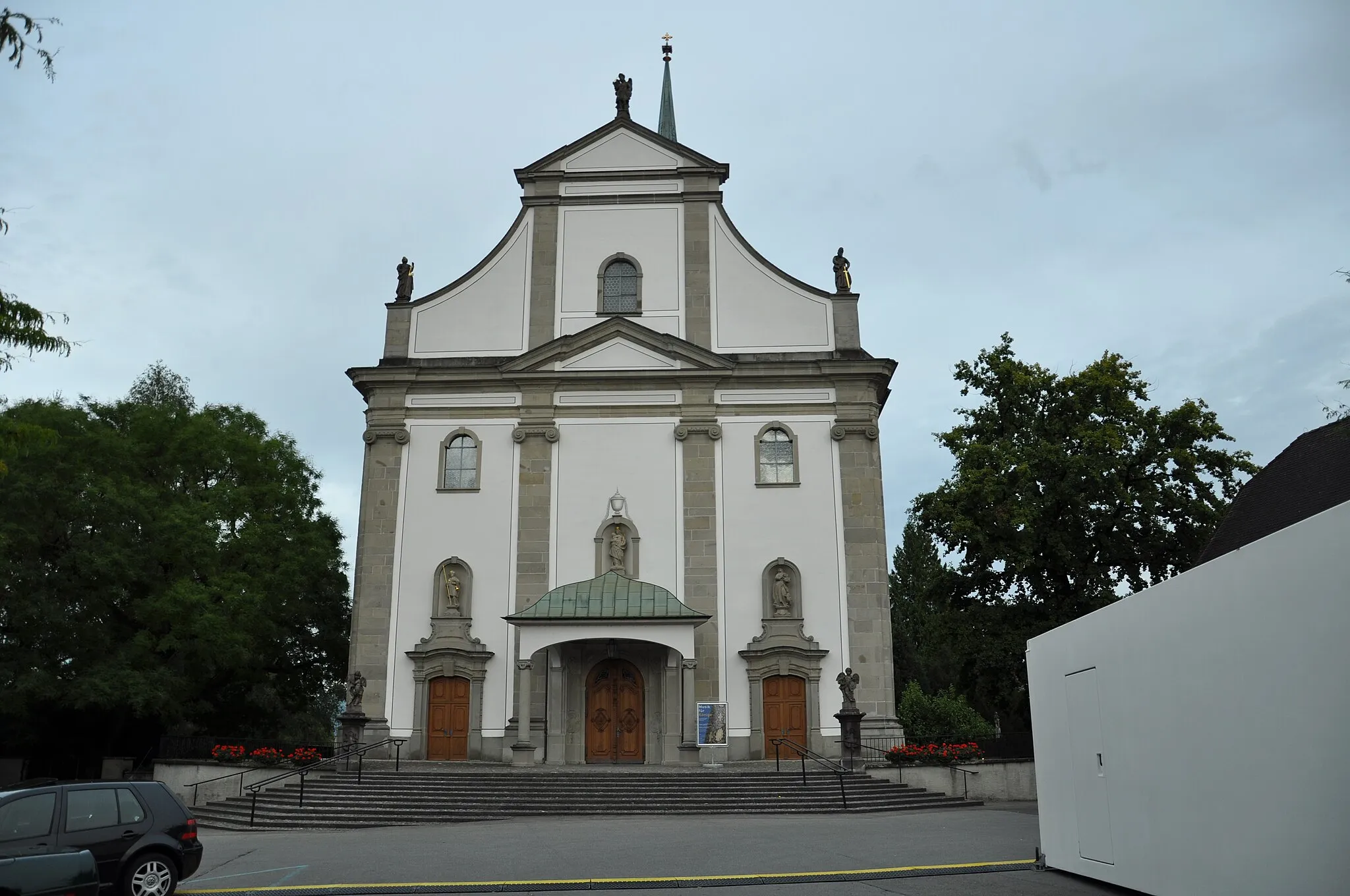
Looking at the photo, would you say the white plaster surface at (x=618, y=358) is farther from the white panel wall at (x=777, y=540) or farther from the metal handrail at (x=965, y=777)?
the metal handrail at (x=965, y=777)

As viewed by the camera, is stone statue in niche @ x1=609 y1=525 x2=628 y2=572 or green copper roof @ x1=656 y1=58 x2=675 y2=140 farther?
green copper roof @ x1=656 y1=58 x2=675 y2=140

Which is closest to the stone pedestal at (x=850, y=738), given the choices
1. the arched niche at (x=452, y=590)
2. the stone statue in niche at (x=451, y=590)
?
the arched niche at (x=452, y=590)

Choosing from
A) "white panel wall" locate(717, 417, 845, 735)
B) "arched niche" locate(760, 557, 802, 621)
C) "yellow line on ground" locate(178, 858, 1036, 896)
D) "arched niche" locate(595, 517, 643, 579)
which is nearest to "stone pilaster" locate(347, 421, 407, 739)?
"arched niche" locate(595, 517, 643, 579)

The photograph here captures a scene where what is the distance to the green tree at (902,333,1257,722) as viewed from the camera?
25.7m

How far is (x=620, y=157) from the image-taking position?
28.8 metres

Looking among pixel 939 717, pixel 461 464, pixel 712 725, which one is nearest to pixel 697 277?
pixel 461 464

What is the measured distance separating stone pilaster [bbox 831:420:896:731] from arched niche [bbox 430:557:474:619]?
864 centimetres

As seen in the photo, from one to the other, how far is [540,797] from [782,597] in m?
7.79

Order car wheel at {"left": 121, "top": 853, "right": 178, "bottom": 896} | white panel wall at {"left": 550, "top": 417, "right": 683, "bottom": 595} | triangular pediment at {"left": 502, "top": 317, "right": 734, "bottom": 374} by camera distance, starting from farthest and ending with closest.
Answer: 1. triangular pediment at {"left": 502, "top": 317, "right": 734, "bottom": 374}
2. white panel wall at {"left": 550, "top": 417, "right": 683, "bottom": 595}
3. car wheel at {"left": 121, "top": 853, "right": 178, "bottom": 896}

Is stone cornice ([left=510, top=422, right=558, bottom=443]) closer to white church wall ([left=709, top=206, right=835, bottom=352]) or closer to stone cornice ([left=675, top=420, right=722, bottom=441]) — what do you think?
stone cornice ([left=675, top=420, right=722, bottom=441])

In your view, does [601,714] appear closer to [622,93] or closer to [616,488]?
[616,488]

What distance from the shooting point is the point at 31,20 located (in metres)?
8.27

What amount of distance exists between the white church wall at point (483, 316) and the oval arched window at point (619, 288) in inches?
77.0

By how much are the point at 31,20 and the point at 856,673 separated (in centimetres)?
1994
